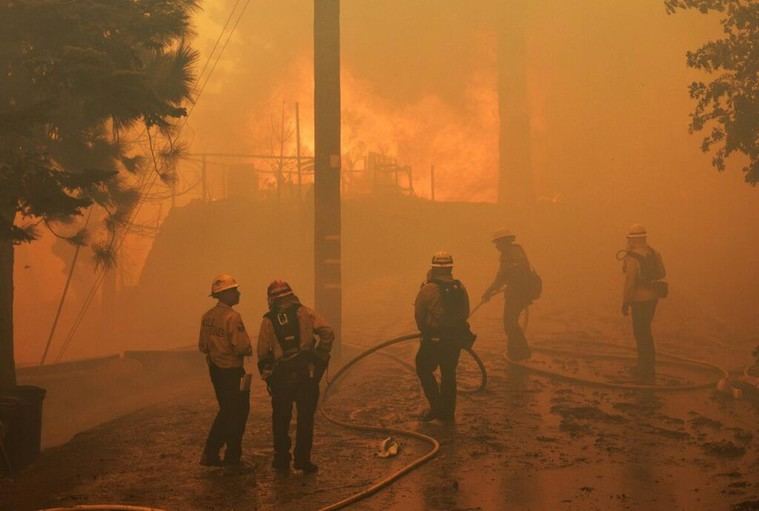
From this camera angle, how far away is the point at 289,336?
23.4 ft

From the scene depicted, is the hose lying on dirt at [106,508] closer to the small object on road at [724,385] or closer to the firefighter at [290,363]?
the firefighter at [290,363]

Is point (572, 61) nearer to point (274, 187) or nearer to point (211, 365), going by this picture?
point (274, 187)

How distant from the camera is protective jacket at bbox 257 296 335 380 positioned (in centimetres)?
715

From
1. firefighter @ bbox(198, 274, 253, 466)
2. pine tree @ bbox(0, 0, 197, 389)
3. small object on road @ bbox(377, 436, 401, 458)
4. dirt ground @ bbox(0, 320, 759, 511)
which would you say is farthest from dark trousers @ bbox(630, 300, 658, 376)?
pine tree @ bbox(0, 0, 197, 389)

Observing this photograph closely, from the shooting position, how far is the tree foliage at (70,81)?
779 cm

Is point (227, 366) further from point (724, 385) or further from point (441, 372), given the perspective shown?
point (724, 385)

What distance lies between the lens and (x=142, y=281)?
33344 millimetres

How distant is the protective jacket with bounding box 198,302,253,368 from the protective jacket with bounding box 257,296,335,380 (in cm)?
19

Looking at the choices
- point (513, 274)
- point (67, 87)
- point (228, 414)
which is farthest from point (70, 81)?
point (513, 274)

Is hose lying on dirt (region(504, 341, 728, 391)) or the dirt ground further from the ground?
hose lying on dirt (region(504, 341, 728, 391))

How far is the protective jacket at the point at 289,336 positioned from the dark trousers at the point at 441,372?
1949mm

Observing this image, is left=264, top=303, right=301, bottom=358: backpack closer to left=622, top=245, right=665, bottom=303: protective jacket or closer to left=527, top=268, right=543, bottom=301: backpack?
left=622, top=245, right=665, bottom=303: protective jacket

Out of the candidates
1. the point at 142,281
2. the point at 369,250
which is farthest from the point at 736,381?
the point at 142,281

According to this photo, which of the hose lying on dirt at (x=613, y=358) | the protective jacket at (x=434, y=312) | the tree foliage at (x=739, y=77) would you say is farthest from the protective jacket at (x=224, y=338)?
the tree foliage at (x=739, y=77)
